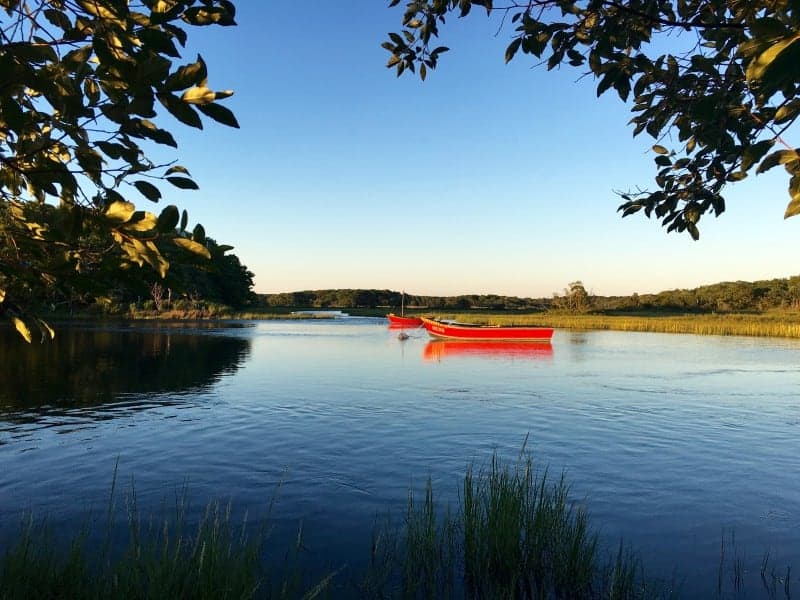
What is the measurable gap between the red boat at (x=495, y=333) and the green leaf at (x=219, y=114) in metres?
53.7

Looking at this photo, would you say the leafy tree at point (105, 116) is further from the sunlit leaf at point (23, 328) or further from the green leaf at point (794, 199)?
the green leaf at point (794, 199)

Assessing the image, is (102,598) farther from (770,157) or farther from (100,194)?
(770,157)

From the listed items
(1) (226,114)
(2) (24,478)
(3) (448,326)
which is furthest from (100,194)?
(3) (448,326)

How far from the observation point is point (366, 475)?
12312 millimetres

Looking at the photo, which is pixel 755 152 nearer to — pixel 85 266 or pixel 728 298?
pixel 85 266

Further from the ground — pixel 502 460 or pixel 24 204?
pixel 24 204

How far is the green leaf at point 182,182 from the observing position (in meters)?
2.69

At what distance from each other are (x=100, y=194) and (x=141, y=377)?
2751 cm

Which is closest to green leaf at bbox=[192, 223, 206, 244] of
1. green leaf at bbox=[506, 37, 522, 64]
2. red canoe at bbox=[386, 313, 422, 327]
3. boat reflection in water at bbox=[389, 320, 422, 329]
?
green leaf at bbox=[506, 37, 522, 64]

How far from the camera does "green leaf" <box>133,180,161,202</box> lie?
8.79 ft

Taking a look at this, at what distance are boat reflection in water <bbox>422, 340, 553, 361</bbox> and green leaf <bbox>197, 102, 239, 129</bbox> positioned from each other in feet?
127

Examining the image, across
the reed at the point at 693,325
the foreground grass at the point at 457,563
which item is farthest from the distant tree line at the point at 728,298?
the foreground grass at the point at 457,563

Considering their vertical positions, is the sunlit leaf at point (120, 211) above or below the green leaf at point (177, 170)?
below

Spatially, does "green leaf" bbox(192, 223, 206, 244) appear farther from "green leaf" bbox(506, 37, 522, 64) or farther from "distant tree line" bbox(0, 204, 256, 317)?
"green leaf" bbox(506, 37, 522, 64)
